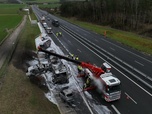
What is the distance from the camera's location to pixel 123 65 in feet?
112

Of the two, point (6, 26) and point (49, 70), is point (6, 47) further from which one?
point (6, 26)

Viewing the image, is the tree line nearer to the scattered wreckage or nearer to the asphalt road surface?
the asphalt road surface

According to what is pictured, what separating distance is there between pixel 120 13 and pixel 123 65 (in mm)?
51439

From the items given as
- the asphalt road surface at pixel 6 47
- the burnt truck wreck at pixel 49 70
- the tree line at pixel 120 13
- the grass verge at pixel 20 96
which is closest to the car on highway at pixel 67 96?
the grass verge at pixel 20 96

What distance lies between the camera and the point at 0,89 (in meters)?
24.2

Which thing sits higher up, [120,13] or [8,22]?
[120,13]

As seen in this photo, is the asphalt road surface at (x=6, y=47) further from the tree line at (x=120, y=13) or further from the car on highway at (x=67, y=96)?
the tree line at (x=120, y=13)

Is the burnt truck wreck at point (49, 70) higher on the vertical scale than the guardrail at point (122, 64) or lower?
higher

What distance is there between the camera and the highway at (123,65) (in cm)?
2251

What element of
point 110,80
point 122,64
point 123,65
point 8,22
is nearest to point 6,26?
point 8,22

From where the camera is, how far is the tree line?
70125 millimetres

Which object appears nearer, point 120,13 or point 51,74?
point 51,74

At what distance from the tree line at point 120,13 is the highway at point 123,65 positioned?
73.3 feet

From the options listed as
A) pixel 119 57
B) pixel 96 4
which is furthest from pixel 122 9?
pixel 119 57
